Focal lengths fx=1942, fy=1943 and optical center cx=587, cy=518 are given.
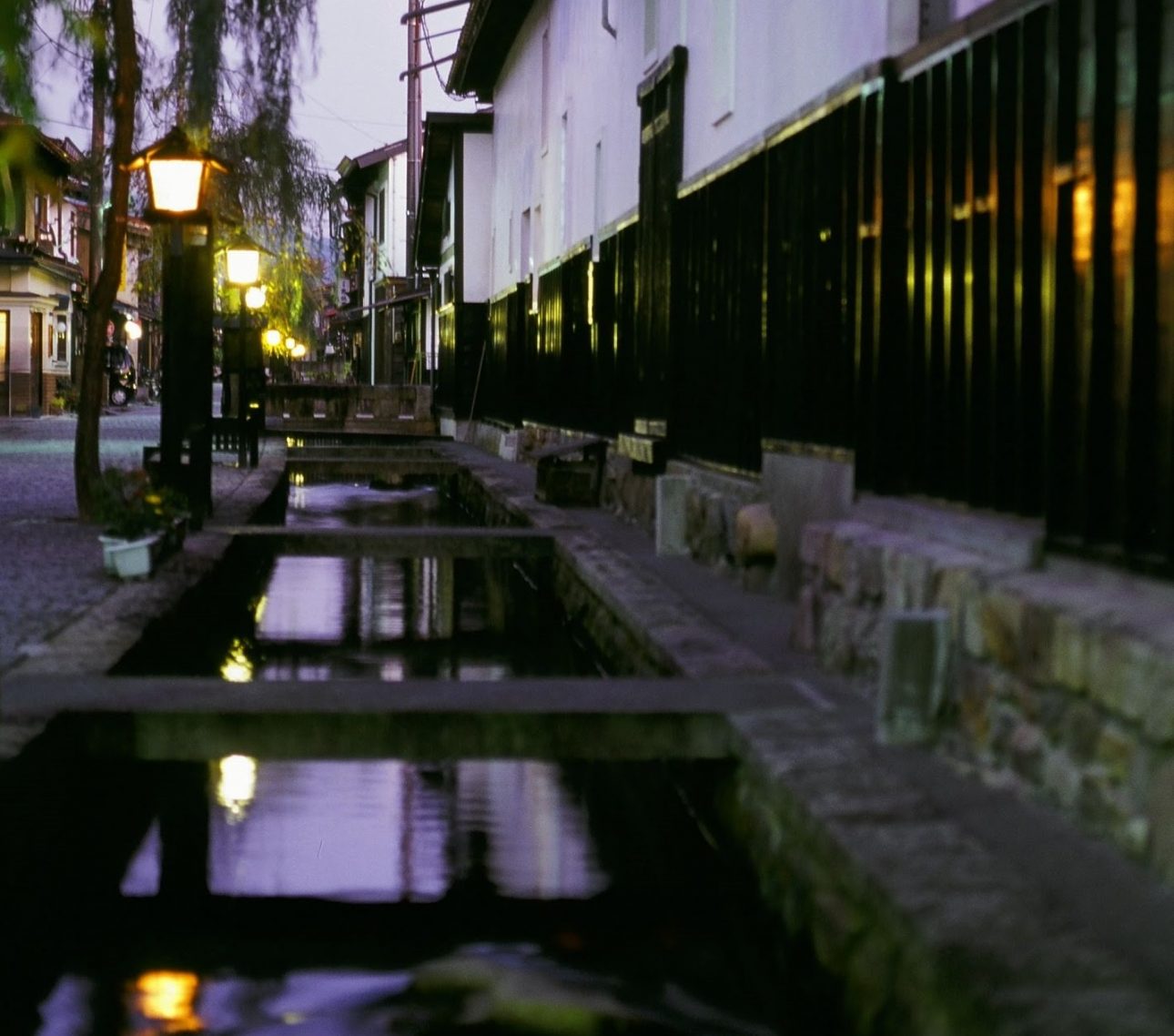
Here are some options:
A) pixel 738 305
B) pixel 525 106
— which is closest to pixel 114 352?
pixel 525 106

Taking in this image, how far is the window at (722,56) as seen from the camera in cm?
1286

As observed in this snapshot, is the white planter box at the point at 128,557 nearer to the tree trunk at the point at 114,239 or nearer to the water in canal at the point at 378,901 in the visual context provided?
the water in canal at the point at 378,901

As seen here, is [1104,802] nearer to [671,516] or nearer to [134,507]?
[134,507]

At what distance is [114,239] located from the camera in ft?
49.8

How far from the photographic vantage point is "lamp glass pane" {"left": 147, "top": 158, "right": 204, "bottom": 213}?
14352 millimetres

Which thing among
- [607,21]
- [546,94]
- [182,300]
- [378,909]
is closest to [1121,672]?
[378,909]

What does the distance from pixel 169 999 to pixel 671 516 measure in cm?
847

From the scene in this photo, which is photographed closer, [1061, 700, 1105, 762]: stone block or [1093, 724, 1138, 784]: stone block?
[1093, 724, 1138, 784]: stone block

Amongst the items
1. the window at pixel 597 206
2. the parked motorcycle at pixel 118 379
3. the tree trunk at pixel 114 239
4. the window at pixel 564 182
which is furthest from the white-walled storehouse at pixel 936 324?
the parked motorcycle at pixel 118 379

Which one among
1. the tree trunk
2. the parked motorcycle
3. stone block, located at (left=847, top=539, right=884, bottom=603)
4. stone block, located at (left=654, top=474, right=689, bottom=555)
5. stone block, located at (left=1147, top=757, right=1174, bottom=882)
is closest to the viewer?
stone block, located at (left=1147, top=757, right=1174, bottom=882)

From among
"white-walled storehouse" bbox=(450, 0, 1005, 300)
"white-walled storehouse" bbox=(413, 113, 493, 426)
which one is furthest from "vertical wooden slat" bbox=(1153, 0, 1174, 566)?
"white-walled storehouse" bbox=(413, 113, 493, 426)

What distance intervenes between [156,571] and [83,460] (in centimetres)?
408

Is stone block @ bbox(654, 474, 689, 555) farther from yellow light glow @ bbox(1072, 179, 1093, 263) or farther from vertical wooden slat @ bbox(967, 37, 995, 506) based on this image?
yellow light glow @ bbox(1072, 179, 1093, 263)

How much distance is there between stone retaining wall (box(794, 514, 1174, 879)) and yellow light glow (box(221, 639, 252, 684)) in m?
4.57
